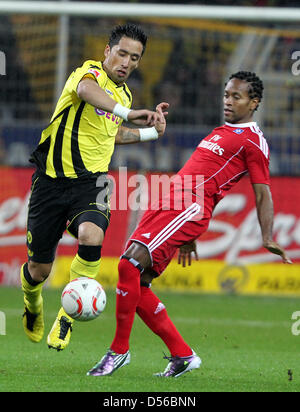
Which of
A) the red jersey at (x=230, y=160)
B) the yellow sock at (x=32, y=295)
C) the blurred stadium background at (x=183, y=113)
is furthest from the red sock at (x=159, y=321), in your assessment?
the blurred stadium background at (x=183, y=113)

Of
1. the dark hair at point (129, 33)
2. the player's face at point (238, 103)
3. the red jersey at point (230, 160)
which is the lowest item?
the red jersey at point (230, 160)

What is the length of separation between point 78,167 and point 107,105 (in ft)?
2.97

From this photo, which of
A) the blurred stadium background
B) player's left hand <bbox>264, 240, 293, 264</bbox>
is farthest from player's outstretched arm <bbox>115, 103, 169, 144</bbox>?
the blurred stadium background

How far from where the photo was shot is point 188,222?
6262mm

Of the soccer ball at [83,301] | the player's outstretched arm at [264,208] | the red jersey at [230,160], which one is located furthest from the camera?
the red jersey at [230,160]

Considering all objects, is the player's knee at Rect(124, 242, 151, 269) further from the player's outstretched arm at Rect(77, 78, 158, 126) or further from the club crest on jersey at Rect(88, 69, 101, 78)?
the club crest on jersey at Rect(88, 69, 101, 78)

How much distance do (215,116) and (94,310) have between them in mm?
8075

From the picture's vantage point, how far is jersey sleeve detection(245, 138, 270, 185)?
6.29 m

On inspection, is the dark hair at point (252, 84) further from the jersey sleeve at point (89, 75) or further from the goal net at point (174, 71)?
the goal net at point (174, 71)

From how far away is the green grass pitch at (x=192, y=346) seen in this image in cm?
564

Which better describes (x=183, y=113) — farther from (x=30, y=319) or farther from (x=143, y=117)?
(x=143, y=117)

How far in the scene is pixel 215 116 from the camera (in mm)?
13547

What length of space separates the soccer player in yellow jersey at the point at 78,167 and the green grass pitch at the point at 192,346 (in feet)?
1.77
